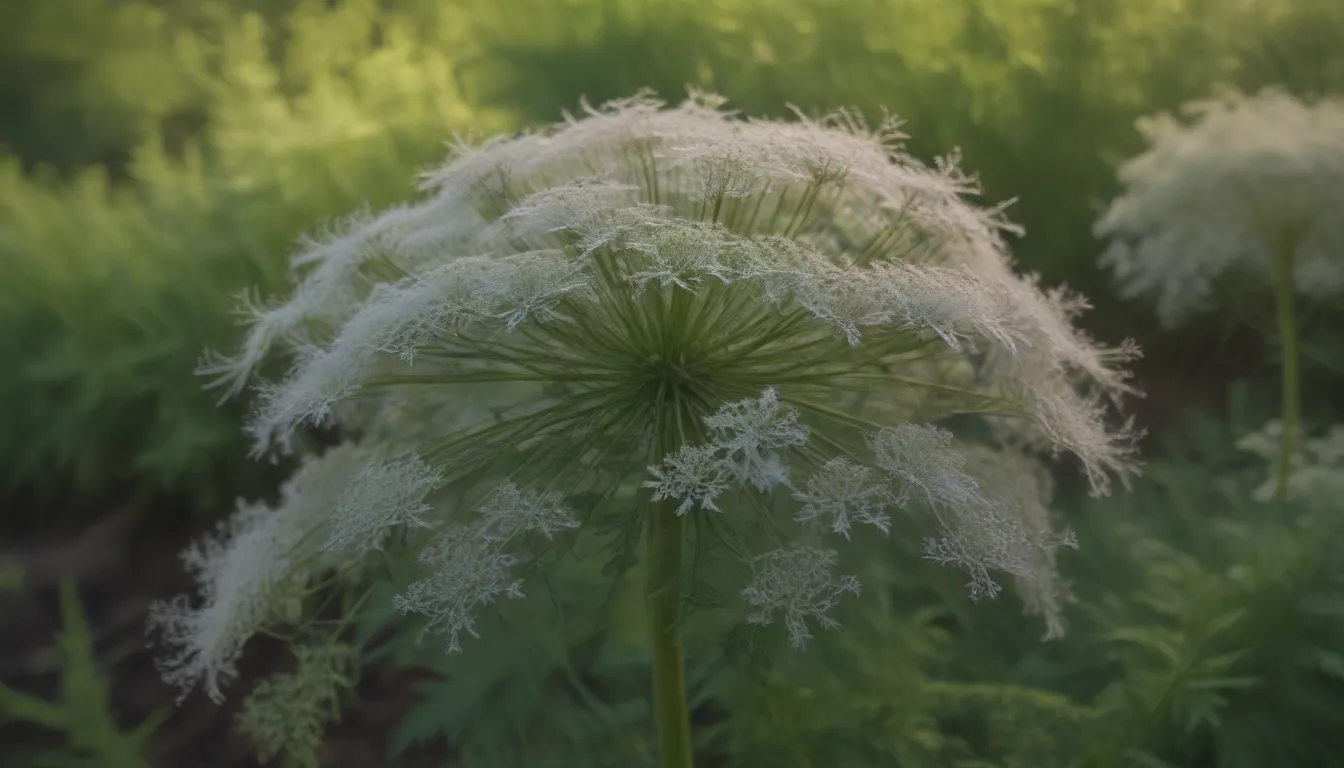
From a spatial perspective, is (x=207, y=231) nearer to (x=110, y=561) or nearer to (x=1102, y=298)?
(x=110, y=561)

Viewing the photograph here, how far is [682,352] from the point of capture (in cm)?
49

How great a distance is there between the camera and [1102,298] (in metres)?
1.16

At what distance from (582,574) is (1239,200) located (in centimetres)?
76

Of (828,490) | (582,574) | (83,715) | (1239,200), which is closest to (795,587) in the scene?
(828,490)

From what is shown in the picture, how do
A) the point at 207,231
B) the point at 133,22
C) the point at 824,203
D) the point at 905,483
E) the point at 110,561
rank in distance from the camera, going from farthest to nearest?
the point at 133,22 → the point at 207,231 → the point at 110,561 → the point at 824,203 → the point at 905,483

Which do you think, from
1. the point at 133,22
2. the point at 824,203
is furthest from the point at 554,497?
the point at 133,22

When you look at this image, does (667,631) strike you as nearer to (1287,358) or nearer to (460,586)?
(460,586)

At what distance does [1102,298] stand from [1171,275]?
0.17 m

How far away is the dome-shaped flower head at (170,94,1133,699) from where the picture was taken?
0.43m

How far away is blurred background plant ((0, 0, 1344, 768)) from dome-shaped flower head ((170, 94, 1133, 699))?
192 mm

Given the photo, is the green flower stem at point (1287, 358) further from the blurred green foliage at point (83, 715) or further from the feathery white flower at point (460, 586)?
the blurred green foliage at point (83, 715)

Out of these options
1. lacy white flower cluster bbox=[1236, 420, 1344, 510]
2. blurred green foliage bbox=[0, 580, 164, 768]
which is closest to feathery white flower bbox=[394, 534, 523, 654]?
blurred green foliage bbox=[0, 580, 164, 768]

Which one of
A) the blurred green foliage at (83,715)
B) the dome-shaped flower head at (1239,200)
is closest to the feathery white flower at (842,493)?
the blurred green foliage at (83,715)

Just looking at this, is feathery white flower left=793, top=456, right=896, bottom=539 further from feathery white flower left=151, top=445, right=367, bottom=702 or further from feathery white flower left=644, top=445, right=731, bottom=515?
feathery white flower left=151, top=445, right=367, bottom=702
